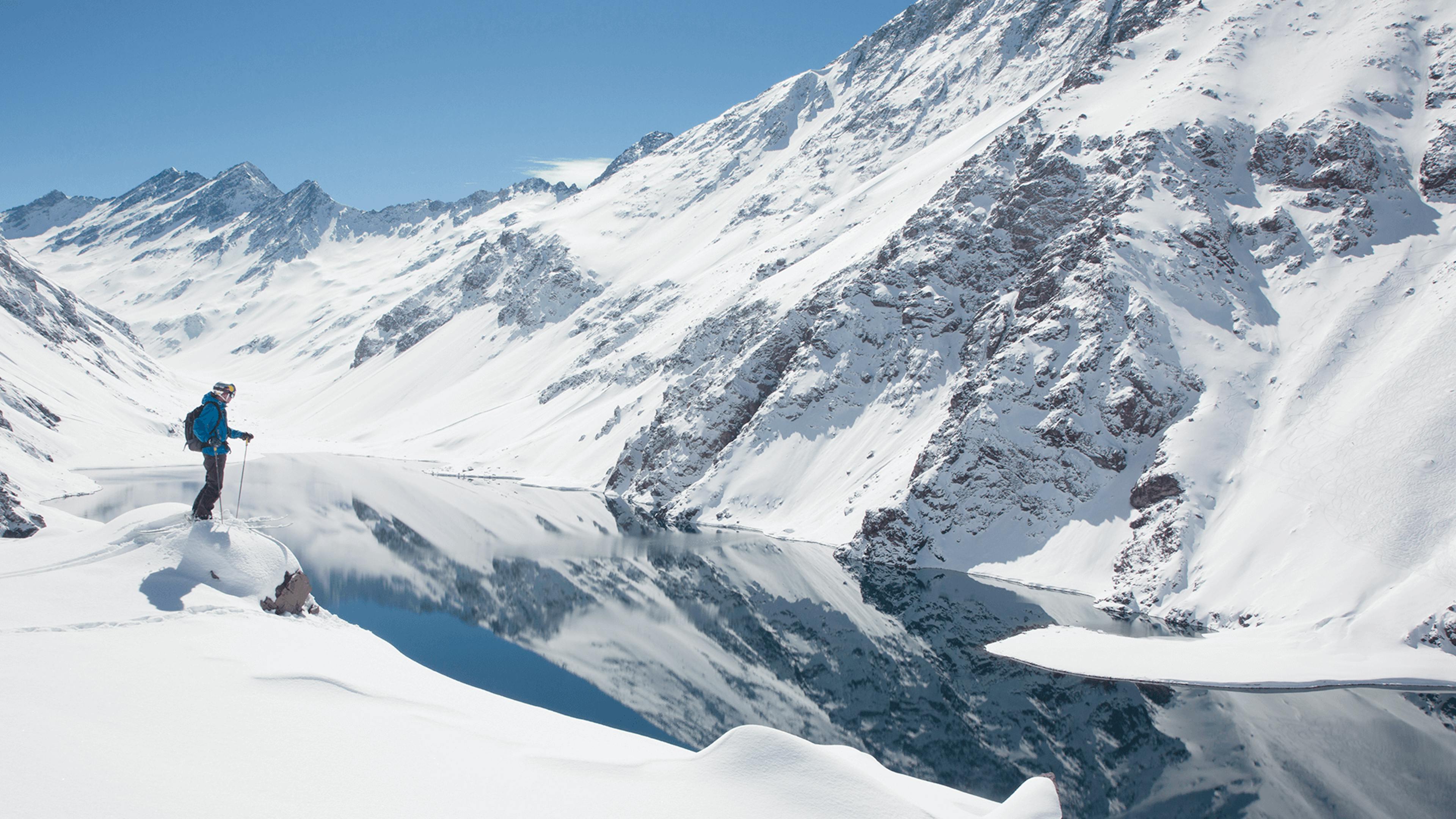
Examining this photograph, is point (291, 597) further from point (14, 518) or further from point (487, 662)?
point (487, 662)

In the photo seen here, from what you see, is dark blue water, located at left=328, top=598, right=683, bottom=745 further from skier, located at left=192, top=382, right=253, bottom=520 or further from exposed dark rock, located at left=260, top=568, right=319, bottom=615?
skier, located at left=192, top=382, right=253, bottom=520

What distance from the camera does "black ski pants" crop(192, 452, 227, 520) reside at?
56.3 feet

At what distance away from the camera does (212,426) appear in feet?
57.3

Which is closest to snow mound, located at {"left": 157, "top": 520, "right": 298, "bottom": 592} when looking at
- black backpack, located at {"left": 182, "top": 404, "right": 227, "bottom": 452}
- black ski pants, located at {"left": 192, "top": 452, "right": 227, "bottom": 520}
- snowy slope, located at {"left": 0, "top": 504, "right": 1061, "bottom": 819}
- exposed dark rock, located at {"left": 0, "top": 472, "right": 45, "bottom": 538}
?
snowy slope, located at {"left": 0, "top": 504, "right": 1061, "bottom": 819}

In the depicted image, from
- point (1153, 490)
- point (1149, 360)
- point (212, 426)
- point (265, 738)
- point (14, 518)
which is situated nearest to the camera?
point (265, 738)

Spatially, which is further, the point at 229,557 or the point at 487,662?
the point at 487,662

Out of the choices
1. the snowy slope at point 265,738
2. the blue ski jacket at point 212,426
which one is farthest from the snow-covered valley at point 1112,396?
the blue ski jacket at point 212,426

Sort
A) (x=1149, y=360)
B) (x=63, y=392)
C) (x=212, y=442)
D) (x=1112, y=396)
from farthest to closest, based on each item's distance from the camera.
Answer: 1. (x=63, y=392)
2. (x=1112, y=396)
3. (x=1149, y=360)
4. (x=212, y=442)

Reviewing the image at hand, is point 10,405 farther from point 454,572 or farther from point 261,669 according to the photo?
point 261,669

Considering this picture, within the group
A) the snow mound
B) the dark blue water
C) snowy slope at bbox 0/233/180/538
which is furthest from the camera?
snowy slope at bbox 0/233/180/538

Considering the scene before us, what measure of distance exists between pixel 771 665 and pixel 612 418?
75839 mm

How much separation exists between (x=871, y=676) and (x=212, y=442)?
27.4 metres

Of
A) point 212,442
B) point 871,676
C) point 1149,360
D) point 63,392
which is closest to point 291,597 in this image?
point 212,442

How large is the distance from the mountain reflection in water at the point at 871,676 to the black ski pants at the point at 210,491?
50.9 feet
